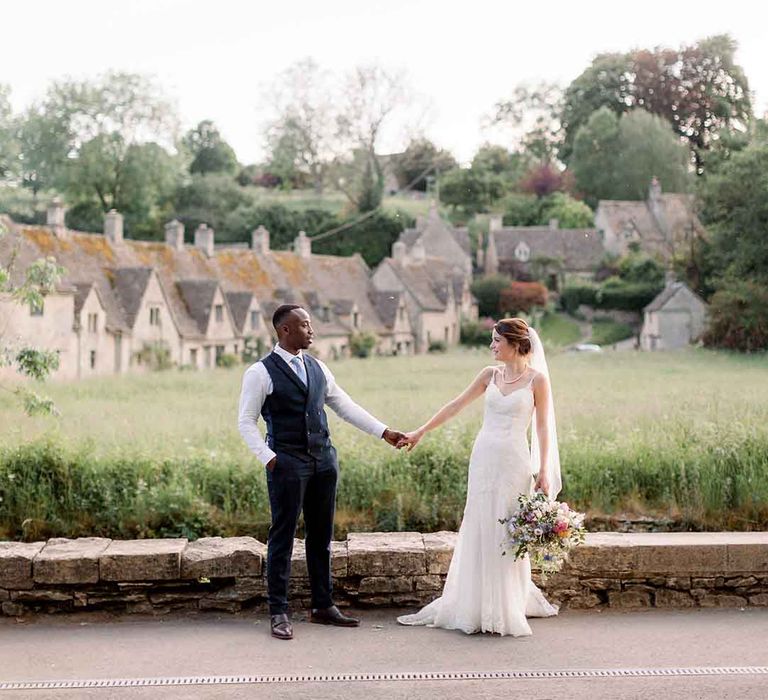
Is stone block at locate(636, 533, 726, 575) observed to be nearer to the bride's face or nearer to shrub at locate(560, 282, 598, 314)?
the bride's face

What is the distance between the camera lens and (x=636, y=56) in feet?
70.5

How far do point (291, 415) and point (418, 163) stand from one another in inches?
970

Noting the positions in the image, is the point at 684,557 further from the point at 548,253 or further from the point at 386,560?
the point at 548,253

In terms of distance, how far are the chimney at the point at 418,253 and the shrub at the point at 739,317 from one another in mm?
12878

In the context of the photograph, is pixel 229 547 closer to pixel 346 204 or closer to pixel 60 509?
pixel 60 509

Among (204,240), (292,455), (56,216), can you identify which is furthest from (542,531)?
(204,240)

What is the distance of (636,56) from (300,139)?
364 inches

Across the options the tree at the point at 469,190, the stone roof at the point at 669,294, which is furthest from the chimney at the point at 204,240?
the stone roof at the point at 669,294

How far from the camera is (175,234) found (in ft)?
105

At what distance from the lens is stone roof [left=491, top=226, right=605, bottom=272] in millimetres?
25625

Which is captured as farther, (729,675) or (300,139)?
(300,139)

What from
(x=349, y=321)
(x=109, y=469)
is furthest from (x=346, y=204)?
(x=109, y=469)

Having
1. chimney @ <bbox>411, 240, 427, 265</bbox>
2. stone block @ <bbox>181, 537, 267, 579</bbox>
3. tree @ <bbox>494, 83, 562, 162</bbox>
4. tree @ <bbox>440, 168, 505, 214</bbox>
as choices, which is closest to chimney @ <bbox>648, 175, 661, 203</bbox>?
tree @ <bbox>494, 83, 562, 162</bbox>

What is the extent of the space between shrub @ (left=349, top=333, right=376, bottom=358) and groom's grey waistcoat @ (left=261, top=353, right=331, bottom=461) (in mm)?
28106
